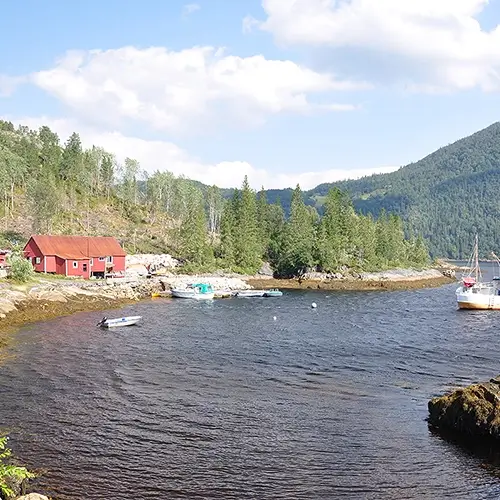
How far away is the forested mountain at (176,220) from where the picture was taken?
12175 centimetres

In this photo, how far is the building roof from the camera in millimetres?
88625

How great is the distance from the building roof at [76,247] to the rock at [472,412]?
7161cm

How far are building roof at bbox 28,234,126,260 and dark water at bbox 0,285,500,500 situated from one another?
32.8 meters

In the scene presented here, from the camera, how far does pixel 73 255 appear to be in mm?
89625

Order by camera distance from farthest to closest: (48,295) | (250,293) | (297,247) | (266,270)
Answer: (266,270) < (297,247) < (250,293) < (48,295)

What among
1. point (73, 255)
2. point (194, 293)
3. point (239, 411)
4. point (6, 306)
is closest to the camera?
point (239, 411)

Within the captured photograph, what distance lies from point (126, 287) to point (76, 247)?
562 inches

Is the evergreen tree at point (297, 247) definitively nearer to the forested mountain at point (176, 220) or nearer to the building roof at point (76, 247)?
the forested mountain at point (176, 220)

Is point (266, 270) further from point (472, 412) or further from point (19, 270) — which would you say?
point (472, 412)

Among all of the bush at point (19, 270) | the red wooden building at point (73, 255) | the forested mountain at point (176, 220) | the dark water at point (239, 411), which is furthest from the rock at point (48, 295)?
the forested mountain at point (176, 220)

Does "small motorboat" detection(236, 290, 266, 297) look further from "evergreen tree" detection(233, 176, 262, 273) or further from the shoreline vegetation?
"evergreen tree" detection(233, 176, 262, 273)

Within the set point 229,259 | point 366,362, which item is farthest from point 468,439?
point 229,259

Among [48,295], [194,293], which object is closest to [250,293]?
[194,293]

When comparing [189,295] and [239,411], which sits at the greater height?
[189,295]
